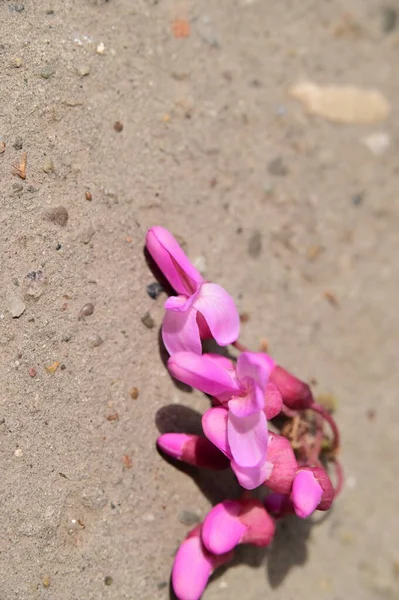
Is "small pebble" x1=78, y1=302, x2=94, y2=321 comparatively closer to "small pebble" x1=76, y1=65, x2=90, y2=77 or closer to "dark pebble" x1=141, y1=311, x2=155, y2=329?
"dark pebble" x1=141, y1=311, x2=155, y2=329

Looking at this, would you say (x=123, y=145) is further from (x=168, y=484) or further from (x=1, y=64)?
(x=168, y=484)

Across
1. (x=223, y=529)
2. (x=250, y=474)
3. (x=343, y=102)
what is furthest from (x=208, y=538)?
(x=343, y=102)

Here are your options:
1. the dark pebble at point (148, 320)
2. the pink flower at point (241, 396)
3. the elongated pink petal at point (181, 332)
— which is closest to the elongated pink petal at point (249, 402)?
the pink flower at point (241, 396)

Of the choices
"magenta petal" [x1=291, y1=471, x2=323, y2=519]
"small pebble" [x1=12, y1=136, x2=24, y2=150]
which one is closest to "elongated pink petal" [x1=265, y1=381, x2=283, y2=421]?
"magenta petal" [x1=291, y1=471, x2=323, y2=519]

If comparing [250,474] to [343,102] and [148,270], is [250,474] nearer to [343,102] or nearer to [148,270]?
[148,270]

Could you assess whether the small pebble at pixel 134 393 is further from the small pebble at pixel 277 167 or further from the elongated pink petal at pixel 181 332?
the small pebble at pixel 277 167

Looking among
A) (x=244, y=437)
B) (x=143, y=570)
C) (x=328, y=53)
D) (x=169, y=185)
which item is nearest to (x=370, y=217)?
(x=328, y=53)
